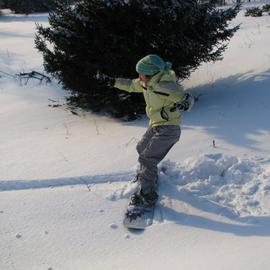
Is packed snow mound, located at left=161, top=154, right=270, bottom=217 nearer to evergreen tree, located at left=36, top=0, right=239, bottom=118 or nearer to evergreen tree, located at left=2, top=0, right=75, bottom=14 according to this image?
evergreen tree, located at left=36, top=0, right=239, bottom=118

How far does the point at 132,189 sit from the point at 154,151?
501 millimetres

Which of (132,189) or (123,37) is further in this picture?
(123,37)

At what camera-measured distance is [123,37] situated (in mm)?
6688

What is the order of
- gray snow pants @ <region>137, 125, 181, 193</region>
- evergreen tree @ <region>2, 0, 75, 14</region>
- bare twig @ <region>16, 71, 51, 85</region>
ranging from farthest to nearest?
evergreen tree @ <region>2, 0, 75, 14</region> < bare twig @ <region>16, 71, 51, 85</region> < gray snow pants @ <region>137, 125, 181, 193</region>

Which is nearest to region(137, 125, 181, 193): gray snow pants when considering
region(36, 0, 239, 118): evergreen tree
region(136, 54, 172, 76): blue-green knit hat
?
region(136, 54, 172, 76): blue-green knit hat

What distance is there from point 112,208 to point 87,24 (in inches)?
122

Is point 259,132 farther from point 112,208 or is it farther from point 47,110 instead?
point 47,110

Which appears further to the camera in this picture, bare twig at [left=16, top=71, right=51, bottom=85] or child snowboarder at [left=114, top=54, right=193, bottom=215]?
bare twig at [left=16, top=71, right=51, bottom=85]

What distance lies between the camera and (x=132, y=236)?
13.8ft

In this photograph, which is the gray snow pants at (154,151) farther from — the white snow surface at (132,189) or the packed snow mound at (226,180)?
the packed snow mound at (226,180)

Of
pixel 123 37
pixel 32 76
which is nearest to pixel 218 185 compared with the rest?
pixel 123 37

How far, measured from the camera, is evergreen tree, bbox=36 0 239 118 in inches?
260

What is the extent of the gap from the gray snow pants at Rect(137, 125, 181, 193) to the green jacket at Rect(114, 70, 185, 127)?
0.07m

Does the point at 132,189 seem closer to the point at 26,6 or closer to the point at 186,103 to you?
the point at 186,103
